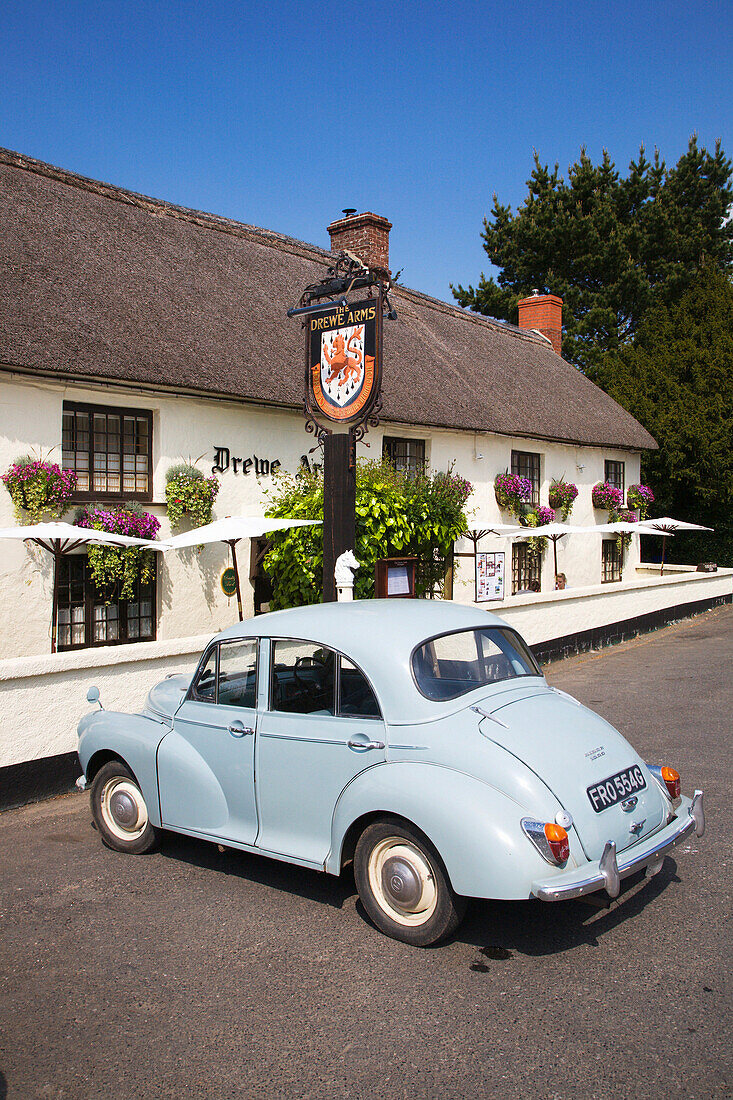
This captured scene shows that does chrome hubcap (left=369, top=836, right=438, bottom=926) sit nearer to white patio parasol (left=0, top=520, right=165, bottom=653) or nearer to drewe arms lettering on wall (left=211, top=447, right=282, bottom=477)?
white patio parasol (left=0, top=520, right=165, bottom=653)

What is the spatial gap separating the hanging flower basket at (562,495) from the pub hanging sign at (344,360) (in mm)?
12957

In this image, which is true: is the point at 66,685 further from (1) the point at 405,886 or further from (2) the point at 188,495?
(2) the point at 188,495

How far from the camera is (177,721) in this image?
18.1ft

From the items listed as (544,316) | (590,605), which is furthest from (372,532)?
(544,316)

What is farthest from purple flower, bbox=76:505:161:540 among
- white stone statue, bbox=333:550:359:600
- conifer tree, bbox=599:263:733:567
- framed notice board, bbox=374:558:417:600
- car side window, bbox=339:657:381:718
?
conifer tree, bbox=599:263:733:567

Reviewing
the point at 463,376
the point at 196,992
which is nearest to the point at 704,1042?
the point at 196,992

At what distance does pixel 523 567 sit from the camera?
19.6 metres

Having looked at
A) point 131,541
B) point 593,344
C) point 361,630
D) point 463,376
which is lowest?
point 361,630

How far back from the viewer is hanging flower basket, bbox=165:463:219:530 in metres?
11.7

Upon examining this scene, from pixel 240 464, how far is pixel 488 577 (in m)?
4.40

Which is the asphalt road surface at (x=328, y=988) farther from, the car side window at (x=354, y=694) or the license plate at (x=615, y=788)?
the car side window at (x=354, y=694)

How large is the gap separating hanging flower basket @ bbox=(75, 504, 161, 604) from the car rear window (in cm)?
700

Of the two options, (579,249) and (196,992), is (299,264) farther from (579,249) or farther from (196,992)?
(579,249)

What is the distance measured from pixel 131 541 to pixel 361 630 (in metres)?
5.78
